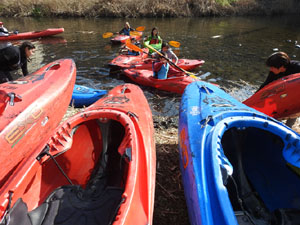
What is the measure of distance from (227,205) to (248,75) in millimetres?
6579

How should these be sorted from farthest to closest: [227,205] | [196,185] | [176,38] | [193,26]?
[193,26], [176,38], [196,185], [227,205]

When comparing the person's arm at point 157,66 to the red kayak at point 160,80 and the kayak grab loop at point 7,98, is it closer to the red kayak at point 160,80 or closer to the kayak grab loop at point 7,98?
the red kayak at point 160,80

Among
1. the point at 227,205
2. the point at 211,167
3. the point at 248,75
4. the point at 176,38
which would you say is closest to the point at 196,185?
the point at 211,167

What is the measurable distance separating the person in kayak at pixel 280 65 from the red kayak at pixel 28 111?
11.3 feet

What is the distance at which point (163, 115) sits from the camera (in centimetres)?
488

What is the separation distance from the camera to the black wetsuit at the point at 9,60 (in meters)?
4.00

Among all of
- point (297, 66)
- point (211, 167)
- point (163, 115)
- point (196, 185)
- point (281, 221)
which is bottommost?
point (163, 115)

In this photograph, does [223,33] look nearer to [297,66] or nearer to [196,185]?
[297,66]

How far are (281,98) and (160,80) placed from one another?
3.14m

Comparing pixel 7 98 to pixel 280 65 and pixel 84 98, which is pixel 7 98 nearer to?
pixel 84 98

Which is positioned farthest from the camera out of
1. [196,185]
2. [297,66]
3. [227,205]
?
[297,66]

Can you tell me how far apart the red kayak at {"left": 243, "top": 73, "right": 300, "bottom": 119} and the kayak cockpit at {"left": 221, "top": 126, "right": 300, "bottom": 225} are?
49.7 inches

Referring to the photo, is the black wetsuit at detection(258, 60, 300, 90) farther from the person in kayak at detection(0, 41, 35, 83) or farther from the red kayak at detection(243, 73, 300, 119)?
the person in kayak at detection(0, 41, 35, 83)

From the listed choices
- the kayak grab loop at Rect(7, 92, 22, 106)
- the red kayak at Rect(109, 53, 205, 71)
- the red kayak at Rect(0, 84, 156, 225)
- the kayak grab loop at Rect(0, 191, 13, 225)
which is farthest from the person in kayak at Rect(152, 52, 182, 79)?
the kayak grab loop at Rect(0, 191, 13, 225)
